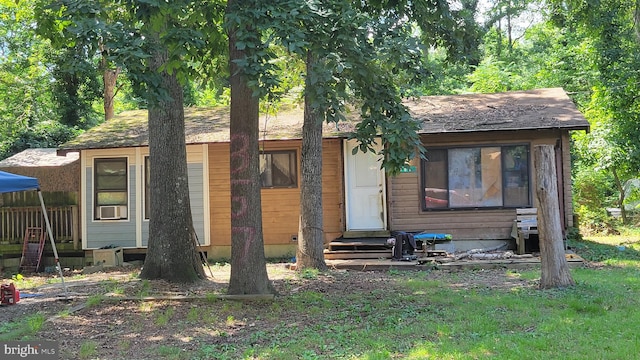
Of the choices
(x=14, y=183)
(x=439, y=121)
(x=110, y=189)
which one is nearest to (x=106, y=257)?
(x=110, y=189)

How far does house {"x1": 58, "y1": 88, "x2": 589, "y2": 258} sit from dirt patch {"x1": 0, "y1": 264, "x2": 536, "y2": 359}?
2.57 metres

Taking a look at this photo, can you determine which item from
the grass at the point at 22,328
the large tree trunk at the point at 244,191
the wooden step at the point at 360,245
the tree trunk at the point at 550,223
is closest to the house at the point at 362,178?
the wooden step at the point at 360,245

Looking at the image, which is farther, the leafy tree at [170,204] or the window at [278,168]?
the window at [278,168]

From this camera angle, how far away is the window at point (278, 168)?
1357 cm

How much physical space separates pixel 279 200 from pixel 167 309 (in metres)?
6.44

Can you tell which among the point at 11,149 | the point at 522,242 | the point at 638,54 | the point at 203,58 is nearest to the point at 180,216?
the point at 203,58

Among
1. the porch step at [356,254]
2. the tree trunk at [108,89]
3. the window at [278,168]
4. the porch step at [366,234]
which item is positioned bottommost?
the porch step at [356,254]

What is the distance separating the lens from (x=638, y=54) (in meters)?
14.9

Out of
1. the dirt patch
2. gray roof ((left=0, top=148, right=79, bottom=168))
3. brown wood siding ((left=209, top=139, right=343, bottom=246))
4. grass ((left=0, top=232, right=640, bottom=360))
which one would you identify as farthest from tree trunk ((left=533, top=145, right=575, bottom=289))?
gray roof ((left=0, top=148, right=79, bottom=168))

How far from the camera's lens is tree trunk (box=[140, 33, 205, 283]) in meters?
9.19

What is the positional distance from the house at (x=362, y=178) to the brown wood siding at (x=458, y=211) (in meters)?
0.02

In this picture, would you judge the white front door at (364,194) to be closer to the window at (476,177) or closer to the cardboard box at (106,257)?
the window at (476,177)

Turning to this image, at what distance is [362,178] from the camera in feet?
43.2

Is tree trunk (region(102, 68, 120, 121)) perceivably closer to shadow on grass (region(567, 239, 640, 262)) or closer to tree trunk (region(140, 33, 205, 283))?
tree trunk (region(140, 33, 205, 283))
